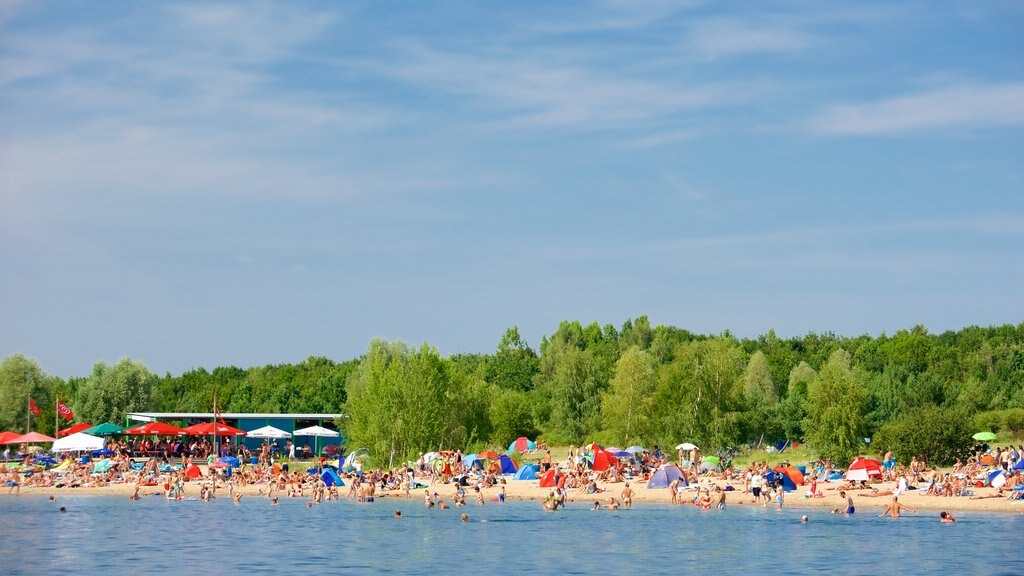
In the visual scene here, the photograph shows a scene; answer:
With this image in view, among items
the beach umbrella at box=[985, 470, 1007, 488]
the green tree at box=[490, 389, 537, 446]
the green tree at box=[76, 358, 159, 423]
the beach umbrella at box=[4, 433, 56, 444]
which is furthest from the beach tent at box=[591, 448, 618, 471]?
the green tree at box=[76, 358, 159, 423]

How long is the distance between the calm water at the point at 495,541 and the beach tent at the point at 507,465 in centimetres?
815

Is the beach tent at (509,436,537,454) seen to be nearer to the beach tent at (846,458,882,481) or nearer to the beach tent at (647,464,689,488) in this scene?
the beach tent at (647,464,689,488)

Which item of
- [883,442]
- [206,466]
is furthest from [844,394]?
[206,466]

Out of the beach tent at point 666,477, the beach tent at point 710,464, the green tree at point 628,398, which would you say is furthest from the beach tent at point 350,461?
the beach tent at point 710,464

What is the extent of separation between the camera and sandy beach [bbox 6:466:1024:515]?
4431 centimetres

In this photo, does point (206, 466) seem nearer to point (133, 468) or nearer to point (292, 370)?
point (133, 468)

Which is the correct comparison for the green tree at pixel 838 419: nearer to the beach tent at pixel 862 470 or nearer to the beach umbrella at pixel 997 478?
the beach tent at pixel 862 470

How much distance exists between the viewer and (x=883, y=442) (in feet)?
188

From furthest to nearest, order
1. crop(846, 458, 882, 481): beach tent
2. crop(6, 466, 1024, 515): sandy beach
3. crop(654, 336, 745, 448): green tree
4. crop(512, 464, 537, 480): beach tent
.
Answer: crop(654, 336, 745, 448): green tree
crop(512, 464, 537, 480): beach tent
crop(846, 458, 882, 481): beach tent
crop(6, 466, 1024, 515): sandy beach

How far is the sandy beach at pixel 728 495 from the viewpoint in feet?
145

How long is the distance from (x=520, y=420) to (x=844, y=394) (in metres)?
31.2

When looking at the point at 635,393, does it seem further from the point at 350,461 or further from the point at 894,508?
the point at 894,508

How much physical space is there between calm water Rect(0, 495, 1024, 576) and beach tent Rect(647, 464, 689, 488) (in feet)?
9.60

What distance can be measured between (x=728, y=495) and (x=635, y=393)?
2227 cm
